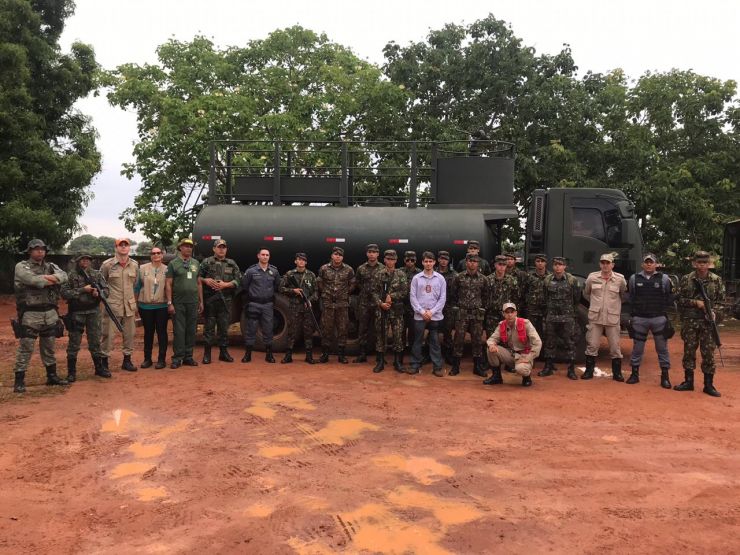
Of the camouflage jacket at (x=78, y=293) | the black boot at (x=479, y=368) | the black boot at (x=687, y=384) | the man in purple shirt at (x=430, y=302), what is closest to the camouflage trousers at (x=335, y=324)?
the man in purple shirt at (x=430, y=302)

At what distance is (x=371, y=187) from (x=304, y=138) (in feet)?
10.4

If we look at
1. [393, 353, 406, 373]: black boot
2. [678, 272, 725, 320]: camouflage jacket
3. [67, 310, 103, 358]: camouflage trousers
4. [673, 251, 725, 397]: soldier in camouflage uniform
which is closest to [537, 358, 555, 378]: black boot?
[673, 251, 725, 397]: soldier in camouflage uniform

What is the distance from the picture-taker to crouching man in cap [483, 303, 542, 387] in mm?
7262

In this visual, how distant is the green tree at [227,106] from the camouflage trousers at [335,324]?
25.1ft

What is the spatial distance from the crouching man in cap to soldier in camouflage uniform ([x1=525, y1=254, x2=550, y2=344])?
3.02 ft

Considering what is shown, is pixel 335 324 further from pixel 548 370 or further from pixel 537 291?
pixel 548 370

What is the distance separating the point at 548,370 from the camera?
8016mm

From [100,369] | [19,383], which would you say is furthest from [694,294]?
[19,383]

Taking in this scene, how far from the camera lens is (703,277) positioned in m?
7.28

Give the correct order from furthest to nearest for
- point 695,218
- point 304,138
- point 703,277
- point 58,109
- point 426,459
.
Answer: point 58,109 < point 304,138 < point 695,218 < point 703,277 < point 426,459

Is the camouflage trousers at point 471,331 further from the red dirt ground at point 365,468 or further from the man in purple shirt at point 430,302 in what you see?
the red dirt ground at point 365,468

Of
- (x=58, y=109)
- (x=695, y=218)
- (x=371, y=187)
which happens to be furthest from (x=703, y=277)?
(x=58, y=109)

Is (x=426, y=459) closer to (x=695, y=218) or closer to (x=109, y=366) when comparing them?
(x=109, y=366)

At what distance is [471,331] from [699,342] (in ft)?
9.71
